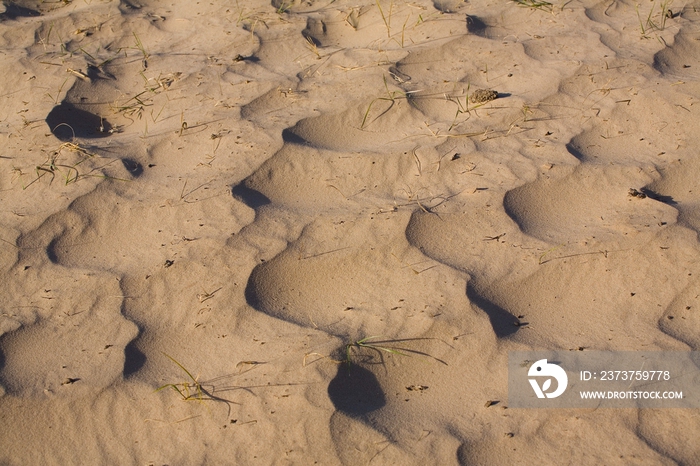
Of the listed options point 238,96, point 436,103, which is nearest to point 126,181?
point 238,96

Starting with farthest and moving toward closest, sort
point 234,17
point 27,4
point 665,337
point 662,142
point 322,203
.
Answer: point 27,4
point 234,17
point 662,142
point 322,203
point 665,337

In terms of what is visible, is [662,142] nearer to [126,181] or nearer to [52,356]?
[126,181]

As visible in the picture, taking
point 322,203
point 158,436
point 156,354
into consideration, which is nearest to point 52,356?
point 156,354

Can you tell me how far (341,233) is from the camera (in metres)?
1.97

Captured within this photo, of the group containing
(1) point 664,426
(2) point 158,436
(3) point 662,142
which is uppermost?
(3) point 662,142

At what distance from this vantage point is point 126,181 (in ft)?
7.10

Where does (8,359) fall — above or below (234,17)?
below

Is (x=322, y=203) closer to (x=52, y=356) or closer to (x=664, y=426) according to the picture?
(x=52, y=356)

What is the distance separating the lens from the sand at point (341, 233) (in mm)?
1549

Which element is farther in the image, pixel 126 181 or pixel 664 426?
pixel 126 181

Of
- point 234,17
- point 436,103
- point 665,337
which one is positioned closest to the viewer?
point 665,337

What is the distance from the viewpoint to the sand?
155cm

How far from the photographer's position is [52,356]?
170 centimetres

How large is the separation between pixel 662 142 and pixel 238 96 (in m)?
1.51
